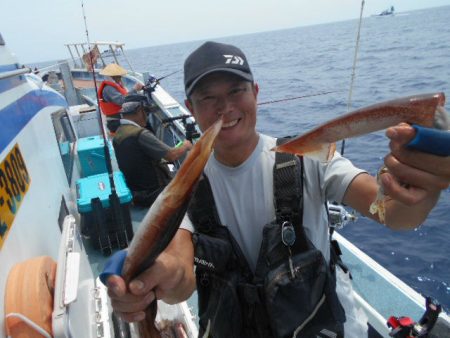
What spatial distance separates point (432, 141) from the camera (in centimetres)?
134

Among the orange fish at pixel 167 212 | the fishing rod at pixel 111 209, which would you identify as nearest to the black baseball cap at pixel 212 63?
the orange fish at pixel 167 212

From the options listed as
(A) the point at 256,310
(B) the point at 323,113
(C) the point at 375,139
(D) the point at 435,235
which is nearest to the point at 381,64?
(B) the point at 323,113

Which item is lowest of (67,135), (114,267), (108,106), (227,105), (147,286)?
(108,106)

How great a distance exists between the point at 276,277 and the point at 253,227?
35cm

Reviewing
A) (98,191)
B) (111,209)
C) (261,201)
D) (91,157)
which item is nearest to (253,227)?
(261,201)

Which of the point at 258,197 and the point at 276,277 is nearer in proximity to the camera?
the point at 276,277

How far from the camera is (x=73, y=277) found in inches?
75.5

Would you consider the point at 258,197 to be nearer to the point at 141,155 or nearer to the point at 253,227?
the point at 253,227

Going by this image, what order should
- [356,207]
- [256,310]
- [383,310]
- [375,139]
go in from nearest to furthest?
[356,207]
[256,310]
[383,310]
[375,139]

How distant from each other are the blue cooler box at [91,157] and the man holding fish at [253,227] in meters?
4.99

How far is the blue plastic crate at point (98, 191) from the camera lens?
4.93m

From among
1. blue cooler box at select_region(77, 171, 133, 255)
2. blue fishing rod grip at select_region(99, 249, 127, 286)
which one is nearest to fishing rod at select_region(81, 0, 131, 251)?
blue cooler box at select_region(77, 171, 133, 255)

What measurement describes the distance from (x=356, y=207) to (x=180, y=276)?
111cm

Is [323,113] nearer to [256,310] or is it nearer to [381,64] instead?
[381,64]
